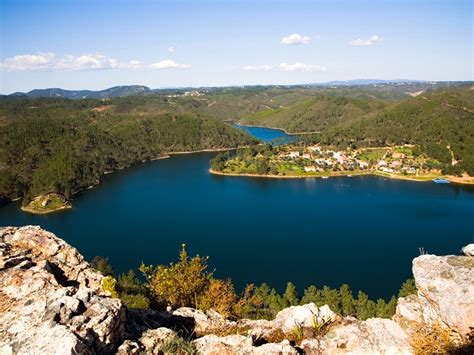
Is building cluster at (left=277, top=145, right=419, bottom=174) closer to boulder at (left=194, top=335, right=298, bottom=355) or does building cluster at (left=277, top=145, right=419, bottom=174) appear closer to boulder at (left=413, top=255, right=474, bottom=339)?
boulder at (left=413, top=255, right=474, bottom=339)

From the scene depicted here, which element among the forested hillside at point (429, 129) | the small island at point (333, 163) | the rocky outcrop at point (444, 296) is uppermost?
the rocky outcrop at point (444, 296)

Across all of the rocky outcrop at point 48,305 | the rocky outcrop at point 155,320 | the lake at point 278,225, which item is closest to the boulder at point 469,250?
the rocky outcrop at point 155,320

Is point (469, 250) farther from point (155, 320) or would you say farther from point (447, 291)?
point (155, 320)

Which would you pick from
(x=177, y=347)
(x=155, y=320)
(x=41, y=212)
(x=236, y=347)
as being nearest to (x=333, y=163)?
(x=41, y=212)

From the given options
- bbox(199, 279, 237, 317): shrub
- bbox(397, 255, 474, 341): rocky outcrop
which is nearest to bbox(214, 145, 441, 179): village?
bbox(199, 279, 237, 317): shrub

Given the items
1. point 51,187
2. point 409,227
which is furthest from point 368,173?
point 51,187

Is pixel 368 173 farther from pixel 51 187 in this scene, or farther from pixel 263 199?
pixel 51 187

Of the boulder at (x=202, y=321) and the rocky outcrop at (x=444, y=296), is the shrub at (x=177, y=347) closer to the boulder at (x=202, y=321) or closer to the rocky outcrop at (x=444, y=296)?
the boulder at (x=202, y=321)
